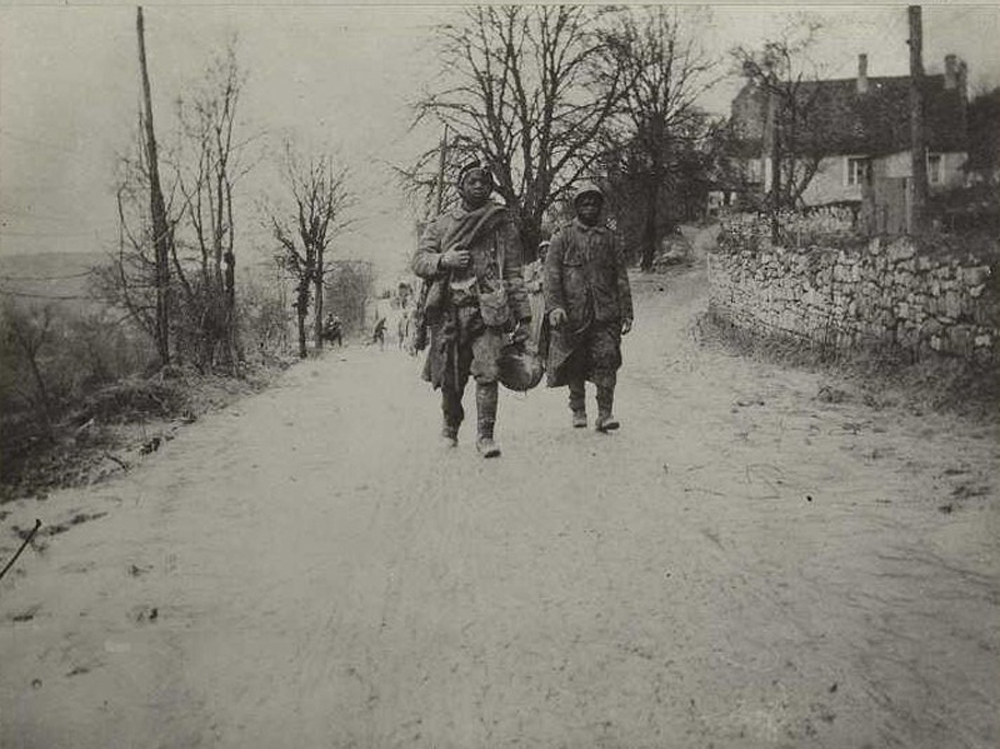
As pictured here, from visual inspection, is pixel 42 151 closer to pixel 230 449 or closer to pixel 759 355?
pixel 230 449

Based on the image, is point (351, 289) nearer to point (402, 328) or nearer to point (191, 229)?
point (402, 328)

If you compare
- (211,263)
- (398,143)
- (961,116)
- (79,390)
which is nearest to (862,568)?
(961,116)

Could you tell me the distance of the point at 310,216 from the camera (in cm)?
570

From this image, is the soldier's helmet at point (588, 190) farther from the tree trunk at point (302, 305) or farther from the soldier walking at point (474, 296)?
the tree trunk at point (302, 305)

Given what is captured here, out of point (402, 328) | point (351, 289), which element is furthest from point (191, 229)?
point (351, 289)

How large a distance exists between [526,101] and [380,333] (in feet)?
9.53

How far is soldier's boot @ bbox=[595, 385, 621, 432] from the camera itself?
418 cm

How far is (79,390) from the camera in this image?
3574 millimetres

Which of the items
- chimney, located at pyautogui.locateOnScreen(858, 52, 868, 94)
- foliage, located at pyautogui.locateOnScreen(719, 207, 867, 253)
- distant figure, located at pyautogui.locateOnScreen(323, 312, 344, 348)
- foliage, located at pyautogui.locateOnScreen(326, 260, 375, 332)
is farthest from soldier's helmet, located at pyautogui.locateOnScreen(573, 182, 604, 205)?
distant figure, located at pyautogui.locateOnScreen(323, 312, 344, 348)

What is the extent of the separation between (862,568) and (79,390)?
3355 mm

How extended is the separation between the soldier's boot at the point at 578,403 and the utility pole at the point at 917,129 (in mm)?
2135

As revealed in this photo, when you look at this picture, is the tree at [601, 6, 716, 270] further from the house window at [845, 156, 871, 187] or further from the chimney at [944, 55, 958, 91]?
the house window at [845, 156, 871, 187]

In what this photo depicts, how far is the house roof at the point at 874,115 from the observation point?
13.7 ft

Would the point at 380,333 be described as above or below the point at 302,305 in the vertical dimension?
below
